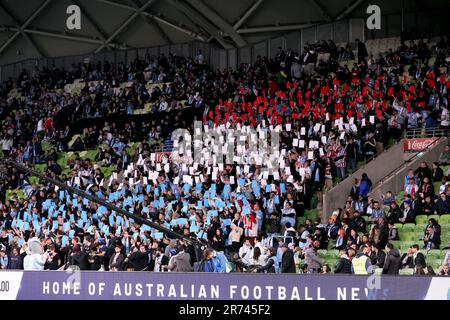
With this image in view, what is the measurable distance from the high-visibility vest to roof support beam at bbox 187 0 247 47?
20.2 metres

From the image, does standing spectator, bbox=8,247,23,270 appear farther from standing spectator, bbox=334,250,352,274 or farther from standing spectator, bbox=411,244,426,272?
standing spectator, bbox=411,244,426,272

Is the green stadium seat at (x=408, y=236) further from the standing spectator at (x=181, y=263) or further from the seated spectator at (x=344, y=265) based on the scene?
the standing spectator at (x=181, y=263)

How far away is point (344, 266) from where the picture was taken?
21.3m

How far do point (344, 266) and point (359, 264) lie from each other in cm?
35

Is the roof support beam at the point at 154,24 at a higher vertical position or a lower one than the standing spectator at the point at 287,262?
higher

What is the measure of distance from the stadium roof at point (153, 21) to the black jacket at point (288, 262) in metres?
17.7

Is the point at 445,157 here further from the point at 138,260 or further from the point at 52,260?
the point at 52,260

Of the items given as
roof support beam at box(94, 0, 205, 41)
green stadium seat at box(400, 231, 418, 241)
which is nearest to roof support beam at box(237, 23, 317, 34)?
roof support beam at box(94, 0, 205, 41)

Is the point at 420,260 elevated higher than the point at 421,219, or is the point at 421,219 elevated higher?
the point at 421,219

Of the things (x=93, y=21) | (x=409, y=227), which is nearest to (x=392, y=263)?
(x=409, y=227)

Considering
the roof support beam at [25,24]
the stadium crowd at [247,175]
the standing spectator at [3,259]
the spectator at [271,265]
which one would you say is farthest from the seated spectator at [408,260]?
the roof support beam at [25,24]

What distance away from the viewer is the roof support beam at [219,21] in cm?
4022

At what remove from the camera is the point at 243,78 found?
36.5 m

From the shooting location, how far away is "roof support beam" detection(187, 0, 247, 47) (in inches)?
1583
